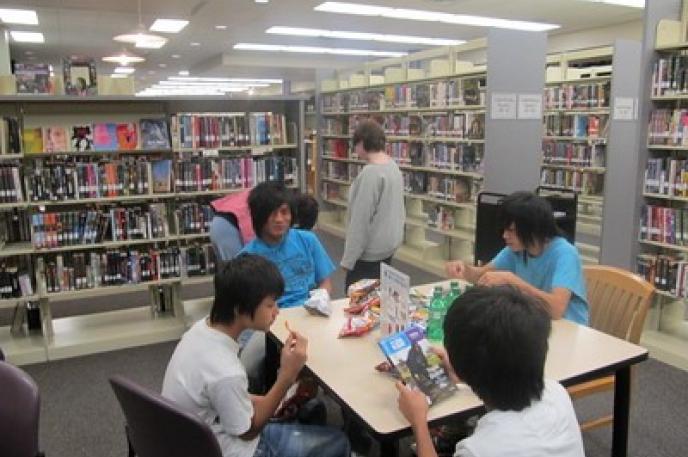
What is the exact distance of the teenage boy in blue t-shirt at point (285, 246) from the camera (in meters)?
2.64

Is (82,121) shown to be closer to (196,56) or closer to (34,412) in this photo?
(34,412)

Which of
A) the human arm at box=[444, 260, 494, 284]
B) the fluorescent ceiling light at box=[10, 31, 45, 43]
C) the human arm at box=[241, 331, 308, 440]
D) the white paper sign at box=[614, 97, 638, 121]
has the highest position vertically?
the fluorescent ceiling light at box=[10, 31, 45, 43]

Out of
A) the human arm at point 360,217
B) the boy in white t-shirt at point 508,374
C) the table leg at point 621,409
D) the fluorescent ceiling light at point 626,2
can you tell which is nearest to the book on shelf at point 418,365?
the boy in white t-shirt at point 508,374

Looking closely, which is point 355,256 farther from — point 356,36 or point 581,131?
point 356,36

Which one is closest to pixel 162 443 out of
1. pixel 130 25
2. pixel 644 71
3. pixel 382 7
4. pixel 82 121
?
pixel 82 121

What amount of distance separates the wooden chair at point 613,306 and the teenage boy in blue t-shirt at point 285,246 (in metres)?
1.24

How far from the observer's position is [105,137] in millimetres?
3947

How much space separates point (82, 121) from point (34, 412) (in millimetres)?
2787

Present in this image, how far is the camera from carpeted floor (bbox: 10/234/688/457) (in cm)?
280

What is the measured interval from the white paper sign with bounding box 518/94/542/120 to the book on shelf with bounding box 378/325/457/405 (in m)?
3.89

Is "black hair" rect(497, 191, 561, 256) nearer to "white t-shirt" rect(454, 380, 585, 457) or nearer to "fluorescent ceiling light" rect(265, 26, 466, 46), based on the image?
"white t-shirt" rect(454, 380, 585, 457)

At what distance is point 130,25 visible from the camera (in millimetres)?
9117

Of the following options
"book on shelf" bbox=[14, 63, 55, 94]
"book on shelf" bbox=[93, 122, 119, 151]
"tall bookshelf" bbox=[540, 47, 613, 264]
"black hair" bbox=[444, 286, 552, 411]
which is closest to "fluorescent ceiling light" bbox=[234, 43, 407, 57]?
"tall bookshelf" bbox=[540, 47, 613, 264]

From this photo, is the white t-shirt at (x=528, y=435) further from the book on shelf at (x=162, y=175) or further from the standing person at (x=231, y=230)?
the book on shelf at (x=162, y=175)
